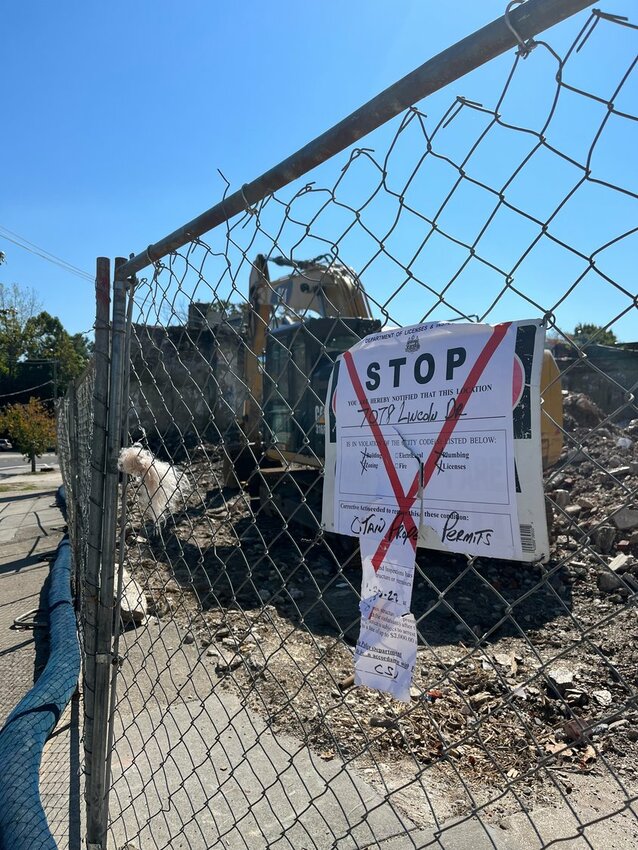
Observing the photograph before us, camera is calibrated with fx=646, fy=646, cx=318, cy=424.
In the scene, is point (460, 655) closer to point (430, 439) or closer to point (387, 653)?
point (387, 653)

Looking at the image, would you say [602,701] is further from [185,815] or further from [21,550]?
[21,550]

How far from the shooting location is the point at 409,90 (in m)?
1.38

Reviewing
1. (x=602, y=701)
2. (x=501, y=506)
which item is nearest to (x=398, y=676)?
(x=501, y=506)

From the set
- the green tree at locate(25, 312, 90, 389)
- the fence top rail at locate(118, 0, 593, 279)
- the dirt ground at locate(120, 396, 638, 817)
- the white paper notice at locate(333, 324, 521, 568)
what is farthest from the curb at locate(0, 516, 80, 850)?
the green tree at locate(25, 312, 90, 389)

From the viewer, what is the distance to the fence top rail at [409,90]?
1137mm

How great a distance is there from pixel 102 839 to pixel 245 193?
235 cm

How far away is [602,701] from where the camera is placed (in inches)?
173

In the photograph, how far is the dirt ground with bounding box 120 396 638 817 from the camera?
5.83 feet

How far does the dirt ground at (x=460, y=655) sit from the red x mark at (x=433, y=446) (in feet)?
0.47

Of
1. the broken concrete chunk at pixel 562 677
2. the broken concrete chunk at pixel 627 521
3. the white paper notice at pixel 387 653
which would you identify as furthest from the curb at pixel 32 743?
the broken concrete chunk at pixel 627 521

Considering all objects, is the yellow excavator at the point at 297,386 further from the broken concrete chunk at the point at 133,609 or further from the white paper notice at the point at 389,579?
the white paper notice at the point at 389,579

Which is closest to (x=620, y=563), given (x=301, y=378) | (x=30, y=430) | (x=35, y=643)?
(x=301, y=378)

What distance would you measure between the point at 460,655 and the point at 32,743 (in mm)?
3883

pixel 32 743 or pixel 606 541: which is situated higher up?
pixel 32 743
